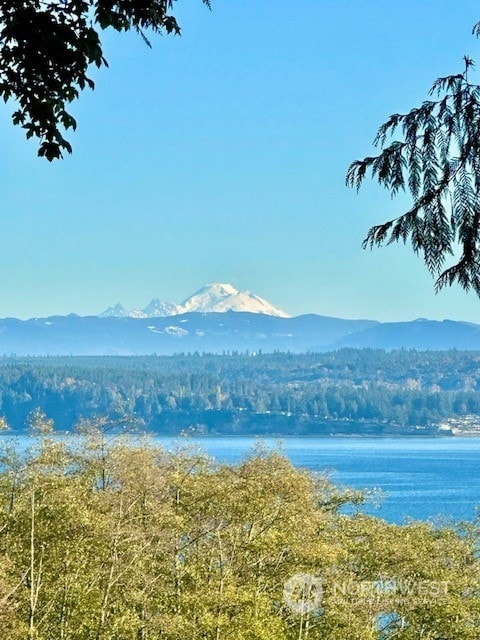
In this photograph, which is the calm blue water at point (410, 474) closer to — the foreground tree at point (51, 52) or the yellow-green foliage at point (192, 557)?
the yellow-green foliage at point (192, 557)

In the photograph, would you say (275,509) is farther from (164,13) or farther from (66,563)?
(164,13)

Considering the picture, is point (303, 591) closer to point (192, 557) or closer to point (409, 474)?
point (192, 557)

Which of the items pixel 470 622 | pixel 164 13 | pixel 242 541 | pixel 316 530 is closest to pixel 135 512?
pixel 242 541

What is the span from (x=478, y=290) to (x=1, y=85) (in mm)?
2594

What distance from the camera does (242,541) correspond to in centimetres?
2248

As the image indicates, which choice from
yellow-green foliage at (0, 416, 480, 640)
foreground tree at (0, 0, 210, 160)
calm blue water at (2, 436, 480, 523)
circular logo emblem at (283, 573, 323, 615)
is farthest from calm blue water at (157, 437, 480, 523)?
foreground tree at (0, 0, 210, 160)

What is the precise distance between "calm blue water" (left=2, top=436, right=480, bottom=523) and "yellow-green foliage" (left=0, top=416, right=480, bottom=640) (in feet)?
14.5

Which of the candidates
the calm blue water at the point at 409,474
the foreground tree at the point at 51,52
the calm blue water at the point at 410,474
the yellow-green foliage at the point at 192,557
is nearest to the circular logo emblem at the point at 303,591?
the yellow-green foliage at the point at 192,557

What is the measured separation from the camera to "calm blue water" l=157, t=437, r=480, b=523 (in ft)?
266

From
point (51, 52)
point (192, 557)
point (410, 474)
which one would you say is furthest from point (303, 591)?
point (410, 474)

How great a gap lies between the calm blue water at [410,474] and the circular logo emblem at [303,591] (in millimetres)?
7851

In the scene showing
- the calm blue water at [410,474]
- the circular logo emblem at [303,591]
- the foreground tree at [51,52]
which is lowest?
the calm blue water at [410,474]

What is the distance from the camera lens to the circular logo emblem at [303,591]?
904 inches

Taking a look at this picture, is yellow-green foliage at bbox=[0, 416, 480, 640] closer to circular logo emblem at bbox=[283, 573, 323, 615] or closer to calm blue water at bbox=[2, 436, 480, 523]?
circular logo emblem at bbox=[283, 573, 323, 615]
